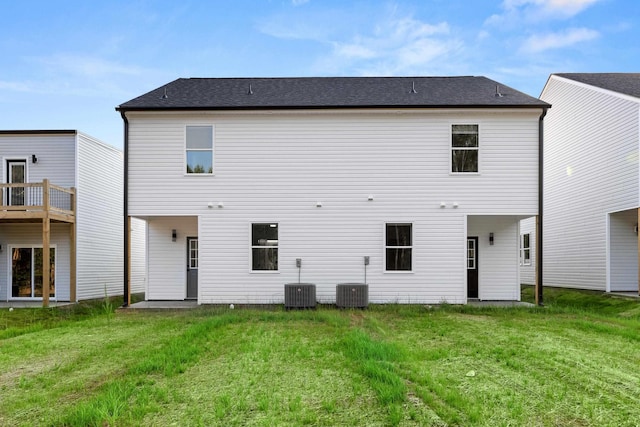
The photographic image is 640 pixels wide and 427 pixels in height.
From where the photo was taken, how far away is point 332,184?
12.7 meters

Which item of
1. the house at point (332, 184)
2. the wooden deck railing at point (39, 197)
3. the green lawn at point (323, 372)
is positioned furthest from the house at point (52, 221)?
the green lawn at point (323, 372)

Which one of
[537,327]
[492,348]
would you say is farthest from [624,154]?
[492,348]

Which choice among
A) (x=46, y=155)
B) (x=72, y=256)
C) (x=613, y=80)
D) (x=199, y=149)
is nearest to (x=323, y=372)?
(x=199, y=149)

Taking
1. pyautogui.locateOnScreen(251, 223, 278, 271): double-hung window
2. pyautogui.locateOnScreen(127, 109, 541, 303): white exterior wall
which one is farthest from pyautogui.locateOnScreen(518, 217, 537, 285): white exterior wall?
pyautogui.locateOnScreen(251, 223, 278, 271): double-hung window

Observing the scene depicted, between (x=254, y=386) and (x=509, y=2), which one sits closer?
(x=254, y=386)

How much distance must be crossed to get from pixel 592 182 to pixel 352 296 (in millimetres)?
10474

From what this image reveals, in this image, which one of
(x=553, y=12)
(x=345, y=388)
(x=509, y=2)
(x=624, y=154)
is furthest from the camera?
(x=553, y=12)

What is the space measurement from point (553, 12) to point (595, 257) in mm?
9676

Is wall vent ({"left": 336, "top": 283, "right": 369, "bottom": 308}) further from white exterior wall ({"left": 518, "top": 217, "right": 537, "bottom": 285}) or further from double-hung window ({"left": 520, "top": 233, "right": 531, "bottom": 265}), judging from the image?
double-hung window ({"left": 520, "top": 233, "right": 531, "bottom": 265})

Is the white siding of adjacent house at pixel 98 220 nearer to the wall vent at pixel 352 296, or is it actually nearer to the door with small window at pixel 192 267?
the door with small window at pixel 192 267

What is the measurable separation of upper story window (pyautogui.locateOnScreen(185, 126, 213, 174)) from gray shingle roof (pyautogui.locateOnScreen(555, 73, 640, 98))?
13.1 meters

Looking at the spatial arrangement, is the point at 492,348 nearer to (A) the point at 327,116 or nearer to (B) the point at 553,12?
(A) the point at 327,116

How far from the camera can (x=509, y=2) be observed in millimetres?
16625

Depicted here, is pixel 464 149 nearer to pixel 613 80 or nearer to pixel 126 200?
pixel 613 80
